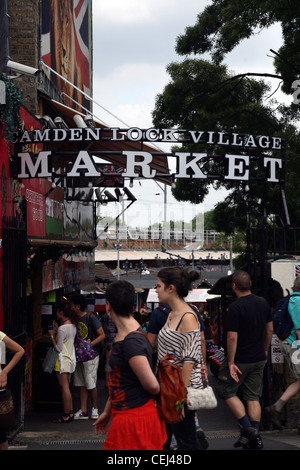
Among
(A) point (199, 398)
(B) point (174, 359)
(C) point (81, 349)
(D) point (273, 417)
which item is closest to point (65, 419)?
(C) point (81, 349)

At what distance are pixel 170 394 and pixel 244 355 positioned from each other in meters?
2.54

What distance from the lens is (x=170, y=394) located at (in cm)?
453

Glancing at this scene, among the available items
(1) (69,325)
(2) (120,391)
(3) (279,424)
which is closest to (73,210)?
(1) (69,325)

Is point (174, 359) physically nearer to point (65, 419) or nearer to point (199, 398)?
point (199, 398)

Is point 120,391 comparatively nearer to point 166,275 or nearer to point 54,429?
point 166,275

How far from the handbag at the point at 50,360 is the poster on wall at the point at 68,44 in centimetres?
552

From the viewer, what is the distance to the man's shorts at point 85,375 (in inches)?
388

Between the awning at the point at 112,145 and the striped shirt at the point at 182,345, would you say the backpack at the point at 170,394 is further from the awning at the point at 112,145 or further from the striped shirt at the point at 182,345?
the awning at the point at 112,145

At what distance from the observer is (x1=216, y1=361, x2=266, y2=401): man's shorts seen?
693 centimetres

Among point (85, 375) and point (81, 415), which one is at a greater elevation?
point (85, 375)

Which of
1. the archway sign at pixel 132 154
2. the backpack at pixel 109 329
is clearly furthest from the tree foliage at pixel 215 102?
the archway sign at pixel 132 154

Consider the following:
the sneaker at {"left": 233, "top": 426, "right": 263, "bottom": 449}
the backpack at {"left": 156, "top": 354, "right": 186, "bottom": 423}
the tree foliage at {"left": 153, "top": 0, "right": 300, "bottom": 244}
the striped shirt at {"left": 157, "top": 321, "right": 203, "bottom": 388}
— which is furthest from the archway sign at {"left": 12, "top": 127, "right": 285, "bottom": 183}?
the tree foliage at {"left": 153, "top": 0, "right": 300, "bottom": 244}

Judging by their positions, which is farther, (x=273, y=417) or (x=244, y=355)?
(x=273, y=417)
